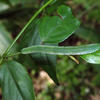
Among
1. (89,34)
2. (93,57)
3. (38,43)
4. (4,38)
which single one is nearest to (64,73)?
(89,34)

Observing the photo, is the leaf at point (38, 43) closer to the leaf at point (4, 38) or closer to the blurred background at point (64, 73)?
the leaf at point (4, 38)

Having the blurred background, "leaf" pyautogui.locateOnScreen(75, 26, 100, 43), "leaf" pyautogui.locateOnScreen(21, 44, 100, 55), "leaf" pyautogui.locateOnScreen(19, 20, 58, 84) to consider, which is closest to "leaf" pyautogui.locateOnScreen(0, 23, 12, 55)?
the blurred background

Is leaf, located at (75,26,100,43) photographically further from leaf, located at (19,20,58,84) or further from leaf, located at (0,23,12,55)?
leaf, located at (19,20,58,84)

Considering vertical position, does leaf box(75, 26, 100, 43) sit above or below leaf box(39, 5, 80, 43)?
below

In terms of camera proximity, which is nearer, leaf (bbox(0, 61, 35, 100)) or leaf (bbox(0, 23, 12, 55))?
leaf (bbox(0, 61, 35, 100))

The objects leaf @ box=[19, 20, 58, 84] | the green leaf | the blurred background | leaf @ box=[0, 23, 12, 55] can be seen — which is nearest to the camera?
the green leaf

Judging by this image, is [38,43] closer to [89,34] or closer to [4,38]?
[4,38]
